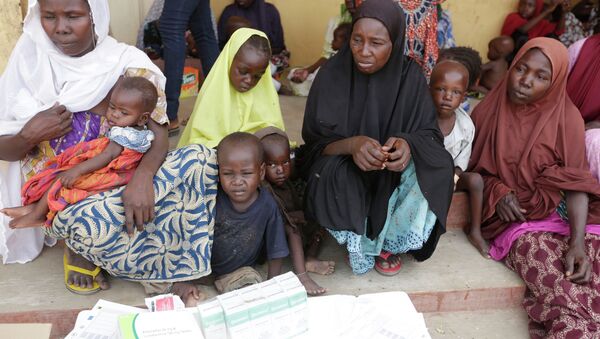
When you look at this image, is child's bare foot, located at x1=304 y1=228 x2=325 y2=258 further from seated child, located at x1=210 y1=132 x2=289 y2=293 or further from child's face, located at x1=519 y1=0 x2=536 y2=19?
child's face, located at x1=519 y1=0 x2=536 y2=19

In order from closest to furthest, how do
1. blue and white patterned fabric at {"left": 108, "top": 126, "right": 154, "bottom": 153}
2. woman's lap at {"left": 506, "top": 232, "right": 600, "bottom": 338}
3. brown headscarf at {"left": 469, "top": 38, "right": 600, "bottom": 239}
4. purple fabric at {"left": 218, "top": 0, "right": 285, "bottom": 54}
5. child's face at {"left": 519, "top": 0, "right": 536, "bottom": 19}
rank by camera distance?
blue and white patterned fabric at {"left": 108, "top": 126, "right": 154, "bottom": 153} → woman's lap at {"left": 506, "top": 232, "right": 600, "bottom": 338} → brown headscarf at {"left": 469, "top": 38, "right": 600, "bottom": 239} → purple fabric at {"left": 218, "top": 0, "right": 285, "bottom": 54} → child's face at {"left": 519, "top": 0, "right": 536, "bottom": 19}

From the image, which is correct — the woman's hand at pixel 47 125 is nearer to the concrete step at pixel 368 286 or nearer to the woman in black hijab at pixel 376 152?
the concrete step at pixel 368 286

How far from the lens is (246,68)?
9.04 feet

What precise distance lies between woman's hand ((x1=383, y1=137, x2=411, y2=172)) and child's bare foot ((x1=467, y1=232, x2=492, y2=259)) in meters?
0.89

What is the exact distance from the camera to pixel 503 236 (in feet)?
9.70

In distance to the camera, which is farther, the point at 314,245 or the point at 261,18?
the point at 261,18

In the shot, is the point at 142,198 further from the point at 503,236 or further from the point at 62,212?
the point at 503,236

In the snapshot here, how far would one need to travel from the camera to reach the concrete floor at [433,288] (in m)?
2.45

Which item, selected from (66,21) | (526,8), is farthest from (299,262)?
(526,8)

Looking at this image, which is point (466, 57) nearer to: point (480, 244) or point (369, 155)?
point (480, 244)

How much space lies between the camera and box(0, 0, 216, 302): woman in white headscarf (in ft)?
7.19

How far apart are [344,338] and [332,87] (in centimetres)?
124

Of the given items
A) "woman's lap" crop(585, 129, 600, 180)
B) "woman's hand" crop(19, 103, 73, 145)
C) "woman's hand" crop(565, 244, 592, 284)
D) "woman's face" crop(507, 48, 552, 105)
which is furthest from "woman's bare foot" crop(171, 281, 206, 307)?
"woman's lap" crop(585, 129, 600, 180)

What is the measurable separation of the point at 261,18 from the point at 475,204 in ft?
10.0
